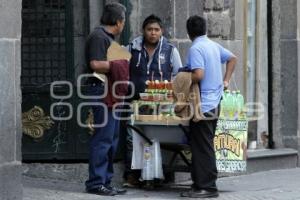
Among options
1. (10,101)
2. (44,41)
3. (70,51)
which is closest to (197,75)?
(70,51)

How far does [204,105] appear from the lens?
831cm

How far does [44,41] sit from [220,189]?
8.54 ft

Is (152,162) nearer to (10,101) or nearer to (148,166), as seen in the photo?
(148,166)

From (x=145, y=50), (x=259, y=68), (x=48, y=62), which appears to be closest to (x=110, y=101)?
(x=145, y=50)

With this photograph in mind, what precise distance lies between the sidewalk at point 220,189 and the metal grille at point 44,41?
3.91 ft

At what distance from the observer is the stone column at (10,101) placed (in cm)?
728

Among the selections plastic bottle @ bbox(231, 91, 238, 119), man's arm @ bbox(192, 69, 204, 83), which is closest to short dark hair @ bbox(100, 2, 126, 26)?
man's arm @ bbox(192, 69, 204, 83)

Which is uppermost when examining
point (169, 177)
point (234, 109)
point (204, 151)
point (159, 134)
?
point (234, 109)

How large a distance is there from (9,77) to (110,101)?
1.21 m

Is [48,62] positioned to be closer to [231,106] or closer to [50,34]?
[50,34]

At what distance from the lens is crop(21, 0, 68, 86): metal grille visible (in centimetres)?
940

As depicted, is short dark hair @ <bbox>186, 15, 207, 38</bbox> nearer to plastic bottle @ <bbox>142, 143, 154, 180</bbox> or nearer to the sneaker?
plastic bottle @ <bbox>142, 143, 154, 180</bbox>

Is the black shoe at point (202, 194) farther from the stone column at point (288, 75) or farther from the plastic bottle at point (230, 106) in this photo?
the stone column at point (288, 75)

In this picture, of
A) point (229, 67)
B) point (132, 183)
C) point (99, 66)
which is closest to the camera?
point (99, 66)
